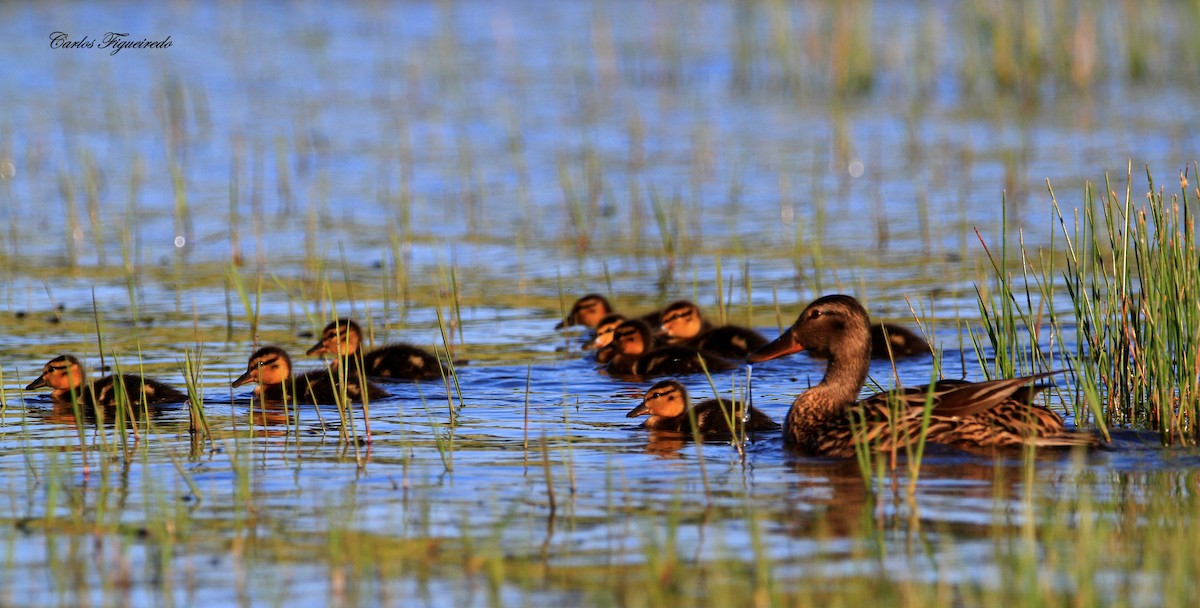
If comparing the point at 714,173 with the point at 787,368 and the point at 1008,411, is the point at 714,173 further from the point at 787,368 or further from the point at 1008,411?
the point at 1008,411

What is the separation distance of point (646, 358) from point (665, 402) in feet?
5.19

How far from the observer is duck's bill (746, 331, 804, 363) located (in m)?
6.93

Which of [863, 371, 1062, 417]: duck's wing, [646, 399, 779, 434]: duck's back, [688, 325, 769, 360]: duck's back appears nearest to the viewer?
[863, 371, 1062, 417]: duck's wing

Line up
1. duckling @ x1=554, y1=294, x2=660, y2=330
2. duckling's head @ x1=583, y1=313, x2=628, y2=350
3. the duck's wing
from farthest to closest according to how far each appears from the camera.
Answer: duckling @ x1=554, y1=294, x2=660, y2=330 < duckling's head @ x1=583, y1=313, x2=628, y2=350 < the duck's wing

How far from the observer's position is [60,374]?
7547 millimetres

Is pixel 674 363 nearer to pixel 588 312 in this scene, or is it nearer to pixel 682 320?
pixel 682 320

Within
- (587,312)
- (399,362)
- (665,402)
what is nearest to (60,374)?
(399,362)

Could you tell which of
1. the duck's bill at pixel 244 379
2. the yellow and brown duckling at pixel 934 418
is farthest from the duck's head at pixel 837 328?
the duck's bill at pixel 244 379

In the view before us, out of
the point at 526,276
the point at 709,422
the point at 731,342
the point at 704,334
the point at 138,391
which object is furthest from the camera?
the point at 526,276

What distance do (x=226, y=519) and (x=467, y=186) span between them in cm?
914

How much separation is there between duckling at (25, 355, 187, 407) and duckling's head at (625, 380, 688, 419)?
6.37 ft

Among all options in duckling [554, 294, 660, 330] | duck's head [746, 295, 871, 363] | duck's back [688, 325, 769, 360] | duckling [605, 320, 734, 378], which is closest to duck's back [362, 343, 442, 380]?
duckling [605, 320, 734, 378]

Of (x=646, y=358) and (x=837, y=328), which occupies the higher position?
(x=837, y=328)

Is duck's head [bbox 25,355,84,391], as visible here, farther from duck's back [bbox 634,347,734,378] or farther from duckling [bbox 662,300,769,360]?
duckling [bbox 662,300,769,360]
